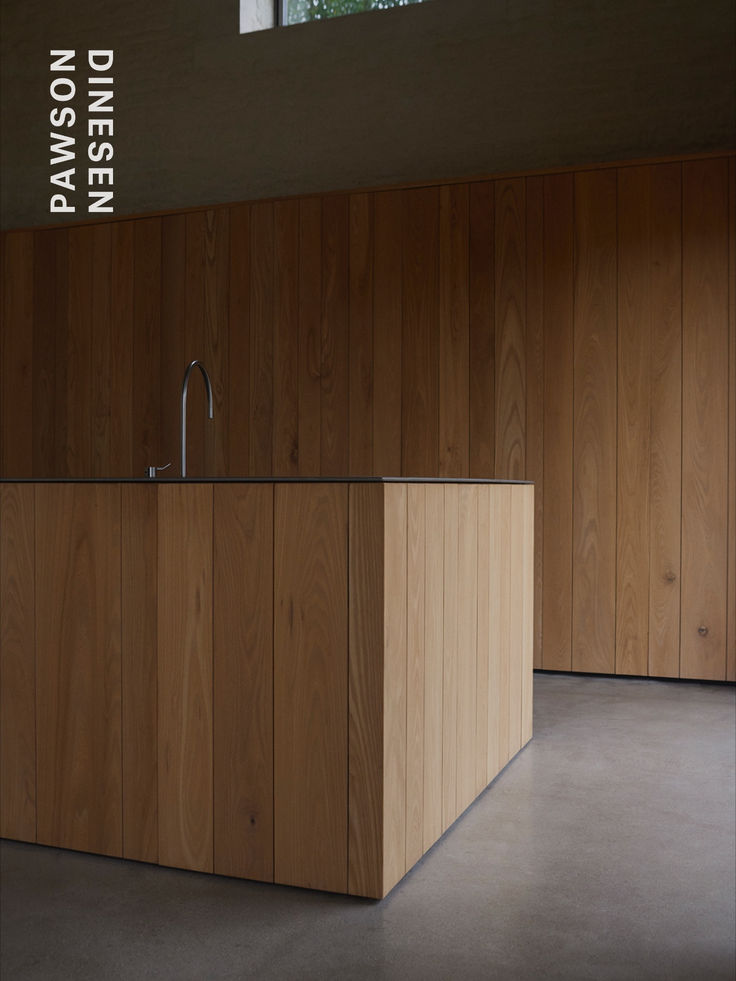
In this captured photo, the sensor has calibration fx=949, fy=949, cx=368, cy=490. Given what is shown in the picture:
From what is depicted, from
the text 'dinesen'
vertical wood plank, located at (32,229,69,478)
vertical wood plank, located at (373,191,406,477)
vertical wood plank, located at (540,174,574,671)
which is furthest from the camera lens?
the text 'dinesen'

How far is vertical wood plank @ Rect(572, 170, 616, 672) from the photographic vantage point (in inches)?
172

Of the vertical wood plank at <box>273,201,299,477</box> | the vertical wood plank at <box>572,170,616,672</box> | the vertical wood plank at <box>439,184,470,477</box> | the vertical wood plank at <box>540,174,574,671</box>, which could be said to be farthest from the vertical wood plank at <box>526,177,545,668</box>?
the vertical wood plank at <box>273,201,299,477</box>

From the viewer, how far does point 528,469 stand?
4508 mm

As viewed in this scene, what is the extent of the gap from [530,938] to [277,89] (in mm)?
4591

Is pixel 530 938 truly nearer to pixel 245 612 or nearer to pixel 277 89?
pixel 245 612

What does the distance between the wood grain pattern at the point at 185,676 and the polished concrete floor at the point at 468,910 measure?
92mm

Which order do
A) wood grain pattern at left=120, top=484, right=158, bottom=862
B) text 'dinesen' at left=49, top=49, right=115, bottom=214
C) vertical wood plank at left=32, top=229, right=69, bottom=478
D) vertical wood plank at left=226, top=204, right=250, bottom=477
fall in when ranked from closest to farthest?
wood grain pattern at left=120, top=484, right=158, bottom=862, vertical wood plank at left=226, top=204, right=250, bottom=477, vertical wood plank at left=32, top=229, right=69, bottom=478, text 'dinesen' at left=49, top=49, right=115, bottom=214

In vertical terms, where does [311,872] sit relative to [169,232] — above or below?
below

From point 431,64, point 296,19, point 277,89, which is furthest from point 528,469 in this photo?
point 296,19

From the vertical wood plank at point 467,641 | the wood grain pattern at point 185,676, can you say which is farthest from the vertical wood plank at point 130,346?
the wood grain pattern at point 185,676

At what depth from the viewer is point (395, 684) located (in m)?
1.98

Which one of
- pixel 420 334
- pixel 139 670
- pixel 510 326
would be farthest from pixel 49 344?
pixel 139 670

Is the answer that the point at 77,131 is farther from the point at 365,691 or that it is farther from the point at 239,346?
the point at 365,691

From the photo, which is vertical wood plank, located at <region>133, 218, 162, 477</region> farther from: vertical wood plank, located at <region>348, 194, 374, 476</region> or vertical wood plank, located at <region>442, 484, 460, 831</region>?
vertical wood plank, located at <region>442, 484, 460, 831</region>
